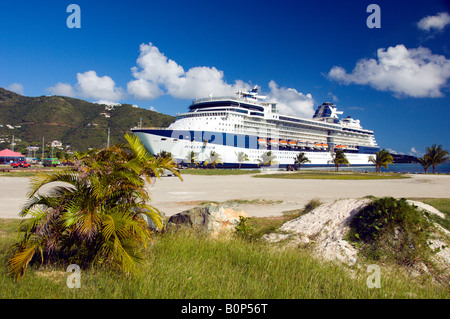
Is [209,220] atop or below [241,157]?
below

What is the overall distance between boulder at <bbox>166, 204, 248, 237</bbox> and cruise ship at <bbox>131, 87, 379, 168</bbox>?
4304 centimetres

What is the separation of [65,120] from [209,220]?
134 meters

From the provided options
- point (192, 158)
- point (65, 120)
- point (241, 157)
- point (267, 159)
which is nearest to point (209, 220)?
point (192, 158)

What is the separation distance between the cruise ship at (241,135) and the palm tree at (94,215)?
45726mm

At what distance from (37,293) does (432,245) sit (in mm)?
7180

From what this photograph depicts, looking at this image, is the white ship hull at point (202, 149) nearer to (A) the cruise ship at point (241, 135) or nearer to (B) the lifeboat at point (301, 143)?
(A) the cruise ship at point (241, 135)

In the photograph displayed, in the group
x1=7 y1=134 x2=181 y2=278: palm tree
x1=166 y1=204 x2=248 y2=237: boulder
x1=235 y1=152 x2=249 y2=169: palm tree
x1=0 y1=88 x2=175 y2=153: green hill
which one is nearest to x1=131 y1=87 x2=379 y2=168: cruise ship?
x1=235 y1=152 x2=249 y2=169: palm tree

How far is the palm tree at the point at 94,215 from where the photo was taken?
3898 millimetres

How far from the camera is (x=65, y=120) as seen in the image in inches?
4764

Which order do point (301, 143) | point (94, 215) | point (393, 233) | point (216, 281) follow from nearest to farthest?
1. point (216, 281)
2. point (94, 215)
3. point (393, 233)
4. point (301, 143)

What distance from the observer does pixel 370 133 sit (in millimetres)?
97750

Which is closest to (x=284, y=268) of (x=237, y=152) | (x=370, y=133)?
(x=237, y=152)

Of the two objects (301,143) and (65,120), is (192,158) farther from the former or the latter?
(65,120)
